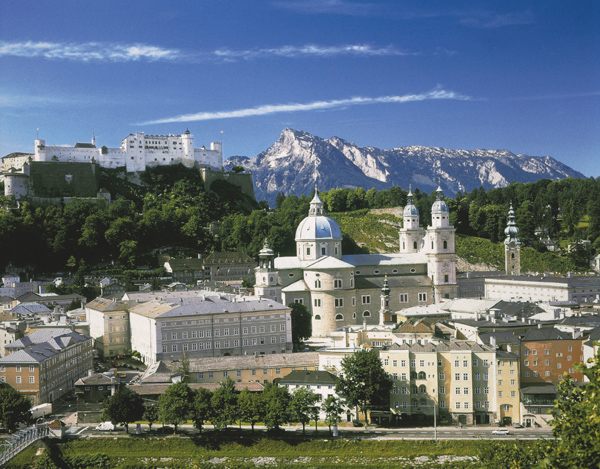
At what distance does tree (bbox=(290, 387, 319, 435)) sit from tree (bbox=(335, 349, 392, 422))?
5.70 ft

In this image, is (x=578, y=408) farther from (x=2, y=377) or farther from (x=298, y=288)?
(x=298, y=288)

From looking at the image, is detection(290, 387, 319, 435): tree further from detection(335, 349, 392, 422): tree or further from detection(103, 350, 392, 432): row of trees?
detection(335, 349, 392, 422): tree

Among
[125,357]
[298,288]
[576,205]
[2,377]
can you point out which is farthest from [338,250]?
[576,205]

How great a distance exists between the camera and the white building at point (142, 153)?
3821 inches

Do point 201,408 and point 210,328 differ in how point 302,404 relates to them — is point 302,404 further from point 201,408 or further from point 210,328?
point 210,328

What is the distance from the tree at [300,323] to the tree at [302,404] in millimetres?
15853

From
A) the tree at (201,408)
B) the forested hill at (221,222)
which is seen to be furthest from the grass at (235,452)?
the forested hill at (221,222)

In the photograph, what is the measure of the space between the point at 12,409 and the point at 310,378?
51.0 ft

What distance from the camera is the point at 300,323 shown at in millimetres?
54219

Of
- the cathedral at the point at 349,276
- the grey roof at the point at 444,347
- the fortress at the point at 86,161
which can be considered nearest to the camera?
the grey roof at the point at 444,347

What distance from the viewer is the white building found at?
9706 centimetres

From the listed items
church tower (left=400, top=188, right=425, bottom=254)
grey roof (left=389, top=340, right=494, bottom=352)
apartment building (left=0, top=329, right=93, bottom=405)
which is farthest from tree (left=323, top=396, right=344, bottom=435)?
church tower (left=400, top=188, right=425, bottom=254)

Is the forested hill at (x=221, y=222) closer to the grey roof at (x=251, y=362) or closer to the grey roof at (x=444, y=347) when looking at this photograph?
the grey roof at (x=251, y=362)

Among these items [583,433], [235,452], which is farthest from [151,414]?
[583,433]
